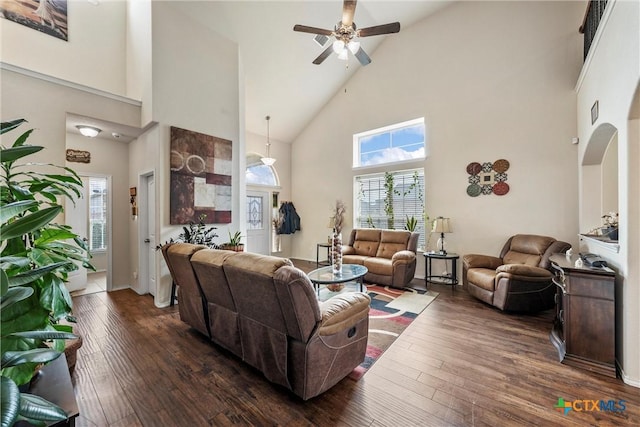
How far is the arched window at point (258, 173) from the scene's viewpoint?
22.0ft

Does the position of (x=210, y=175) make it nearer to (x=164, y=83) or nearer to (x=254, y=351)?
(x=164, y=83)

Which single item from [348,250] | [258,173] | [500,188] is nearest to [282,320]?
[348,250]

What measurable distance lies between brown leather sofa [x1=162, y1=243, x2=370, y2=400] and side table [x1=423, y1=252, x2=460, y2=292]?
9.77ft

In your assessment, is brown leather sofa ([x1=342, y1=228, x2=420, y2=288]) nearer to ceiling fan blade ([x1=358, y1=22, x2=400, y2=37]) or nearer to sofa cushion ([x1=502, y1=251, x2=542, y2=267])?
sofa cushion ([x1=502, y1=251, x2=542, y2=267])

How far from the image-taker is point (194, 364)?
2359 millimetres

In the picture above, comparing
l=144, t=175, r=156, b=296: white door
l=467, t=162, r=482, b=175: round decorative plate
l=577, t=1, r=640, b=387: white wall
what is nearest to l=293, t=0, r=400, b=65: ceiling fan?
l=577, t=1, r=640, b=387: white wall

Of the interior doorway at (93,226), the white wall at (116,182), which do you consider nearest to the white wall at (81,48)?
the white wall at (116,182)

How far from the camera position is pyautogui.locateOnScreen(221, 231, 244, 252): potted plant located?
4.34 metres

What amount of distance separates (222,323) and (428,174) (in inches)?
179

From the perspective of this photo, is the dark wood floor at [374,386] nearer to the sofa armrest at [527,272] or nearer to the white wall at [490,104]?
the sofa armrest at [527,272]

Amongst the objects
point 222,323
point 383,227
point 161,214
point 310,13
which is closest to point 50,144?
point 161,214

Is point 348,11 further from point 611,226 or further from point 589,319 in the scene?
point 589,319

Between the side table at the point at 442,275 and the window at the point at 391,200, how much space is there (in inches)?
22.5

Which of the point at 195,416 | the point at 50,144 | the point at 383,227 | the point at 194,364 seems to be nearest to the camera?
the point at 195,416
